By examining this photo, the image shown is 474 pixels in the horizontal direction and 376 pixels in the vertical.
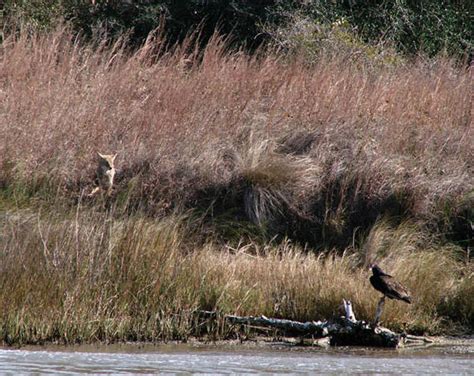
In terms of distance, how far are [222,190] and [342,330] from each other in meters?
3.05

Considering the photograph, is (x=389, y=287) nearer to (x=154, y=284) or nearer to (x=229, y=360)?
(x=229, y=360)

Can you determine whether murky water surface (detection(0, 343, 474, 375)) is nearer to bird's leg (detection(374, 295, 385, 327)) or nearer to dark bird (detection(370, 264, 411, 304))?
bird's leg (detection(374, 295, 385, 327))

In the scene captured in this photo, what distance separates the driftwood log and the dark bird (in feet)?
0.92

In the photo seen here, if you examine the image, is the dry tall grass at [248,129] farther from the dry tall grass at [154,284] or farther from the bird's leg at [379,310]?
the bird's leg at [379,310]

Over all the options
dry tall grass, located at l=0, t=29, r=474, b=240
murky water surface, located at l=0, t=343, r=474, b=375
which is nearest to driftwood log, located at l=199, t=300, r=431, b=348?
murky water surface, located at l=0, t=343, r=474, b=375

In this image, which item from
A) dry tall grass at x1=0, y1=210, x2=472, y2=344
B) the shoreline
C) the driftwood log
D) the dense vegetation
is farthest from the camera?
the dense vegetation

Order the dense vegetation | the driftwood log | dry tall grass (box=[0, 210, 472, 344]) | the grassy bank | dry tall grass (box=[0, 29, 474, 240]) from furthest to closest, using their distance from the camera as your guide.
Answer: the dense vegetation < dry tall grass (box=[0, 29, 474, 240]) < the grassy bank < the driftwood log < dry tall grass (box=[0, 210, 472, 344])

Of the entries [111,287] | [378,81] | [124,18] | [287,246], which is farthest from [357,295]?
[124,18]

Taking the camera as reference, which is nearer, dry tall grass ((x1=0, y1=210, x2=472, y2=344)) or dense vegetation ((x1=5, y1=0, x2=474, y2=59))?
dry tall grass ((x1=0, y1=210, x2=472, y2=344))

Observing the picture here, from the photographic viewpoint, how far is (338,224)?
11.8 m

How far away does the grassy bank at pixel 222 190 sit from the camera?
9.65 metres

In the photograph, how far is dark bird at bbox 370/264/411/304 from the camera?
9531 mm

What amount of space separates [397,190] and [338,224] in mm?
748

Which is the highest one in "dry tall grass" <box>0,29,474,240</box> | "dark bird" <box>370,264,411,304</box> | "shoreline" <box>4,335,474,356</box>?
"dry tall grass" <box>0,29,474,240</box>
